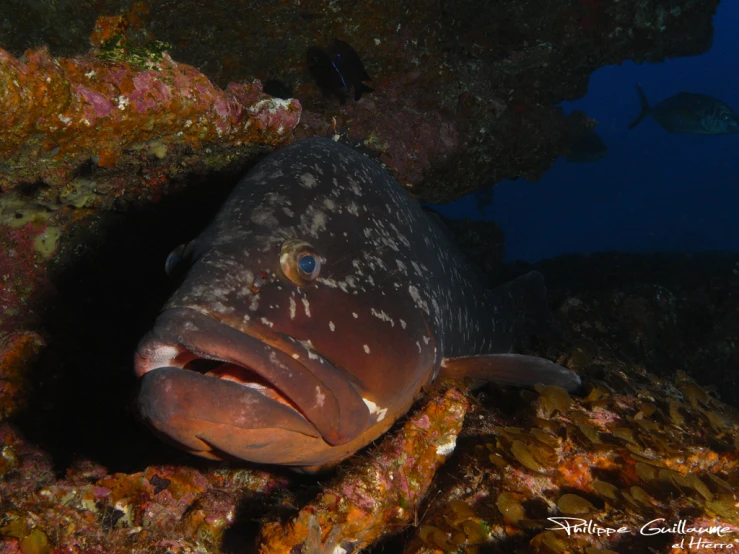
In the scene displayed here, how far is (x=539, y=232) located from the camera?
10231 centimetres

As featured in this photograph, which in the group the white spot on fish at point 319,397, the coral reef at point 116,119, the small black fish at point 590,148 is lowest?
the small black fish at point 590,148

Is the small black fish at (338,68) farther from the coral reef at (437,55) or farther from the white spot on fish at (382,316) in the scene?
the white spot on fish at (382,316)

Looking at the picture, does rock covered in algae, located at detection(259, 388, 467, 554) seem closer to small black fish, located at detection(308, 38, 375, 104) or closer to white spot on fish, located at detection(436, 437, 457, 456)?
white spot on fish, located at detection(436, 437, 457, 456)

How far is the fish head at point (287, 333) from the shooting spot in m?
2.03

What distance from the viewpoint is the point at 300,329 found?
239 centimetres

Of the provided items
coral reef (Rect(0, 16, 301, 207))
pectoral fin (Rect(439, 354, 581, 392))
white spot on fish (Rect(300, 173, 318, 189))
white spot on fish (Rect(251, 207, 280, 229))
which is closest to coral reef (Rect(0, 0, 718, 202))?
coral reef (Rect(0, 16, 301, 207))

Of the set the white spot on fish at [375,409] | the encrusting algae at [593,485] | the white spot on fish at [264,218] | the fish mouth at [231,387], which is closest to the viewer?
the fish mouth at [231,387]

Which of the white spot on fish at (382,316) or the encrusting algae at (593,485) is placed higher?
the white spot on fish at (382,316)

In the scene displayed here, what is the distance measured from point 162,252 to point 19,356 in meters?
1.66

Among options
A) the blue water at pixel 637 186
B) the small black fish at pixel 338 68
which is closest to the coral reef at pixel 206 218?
the small black fish at pixel 338 68

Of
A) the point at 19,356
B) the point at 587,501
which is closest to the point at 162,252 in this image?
the point at 19,356

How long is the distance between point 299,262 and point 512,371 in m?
2.07

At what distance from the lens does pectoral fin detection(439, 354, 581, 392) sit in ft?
11.3

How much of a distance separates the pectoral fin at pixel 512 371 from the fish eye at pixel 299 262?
179 cm
